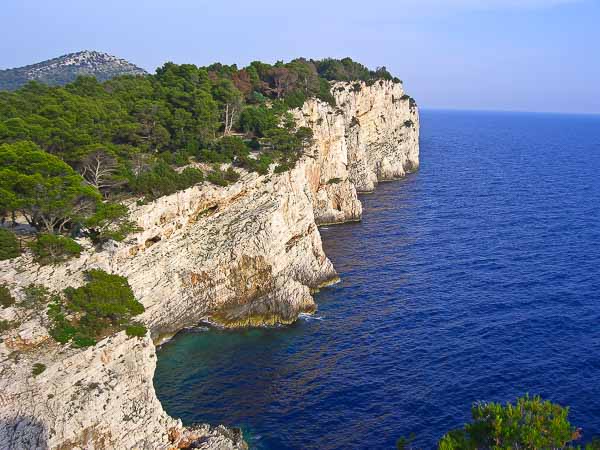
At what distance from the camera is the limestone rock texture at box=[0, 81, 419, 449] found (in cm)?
2733

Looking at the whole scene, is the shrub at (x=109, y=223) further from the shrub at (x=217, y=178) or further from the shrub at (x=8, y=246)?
the shrub at (x=217, y=178)

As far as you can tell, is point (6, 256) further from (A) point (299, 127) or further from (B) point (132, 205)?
(A) point (299, 127)

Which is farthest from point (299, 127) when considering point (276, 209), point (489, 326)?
point (489, 326)

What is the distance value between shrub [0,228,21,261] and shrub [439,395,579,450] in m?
30.1

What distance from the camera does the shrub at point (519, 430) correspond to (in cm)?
1734

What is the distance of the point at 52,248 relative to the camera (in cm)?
3403

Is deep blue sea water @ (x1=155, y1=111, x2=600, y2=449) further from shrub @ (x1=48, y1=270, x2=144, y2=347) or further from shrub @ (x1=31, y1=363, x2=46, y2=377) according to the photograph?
shrub @ (x1=31, y1=363, x2=46, y2=377)

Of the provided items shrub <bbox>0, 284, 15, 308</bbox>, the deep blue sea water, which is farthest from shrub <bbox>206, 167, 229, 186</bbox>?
shrub <bbox>0, 284, 15, 308</bbox>

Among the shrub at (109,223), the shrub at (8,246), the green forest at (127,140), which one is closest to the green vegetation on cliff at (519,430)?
the shrub at (109,223)

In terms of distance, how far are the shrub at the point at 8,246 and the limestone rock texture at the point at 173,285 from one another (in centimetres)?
57

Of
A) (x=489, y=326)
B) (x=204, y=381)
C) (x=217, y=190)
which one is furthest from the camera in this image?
(x=217, y=190)

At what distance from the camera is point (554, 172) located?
116312mm

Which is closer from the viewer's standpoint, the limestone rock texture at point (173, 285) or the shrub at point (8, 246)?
the limestone rock texture at point (173, 285)

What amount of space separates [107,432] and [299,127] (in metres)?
52.1
